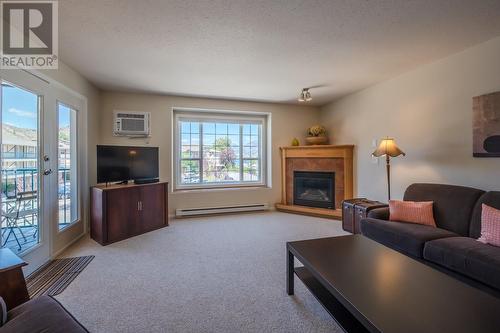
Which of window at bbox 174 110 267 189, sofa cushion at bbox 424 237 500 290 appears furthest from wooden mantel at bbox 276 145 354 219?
sofa cushion at bbox 424 237 500 290

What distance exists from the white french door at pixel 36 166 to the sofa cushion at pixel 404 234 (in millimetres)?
3592

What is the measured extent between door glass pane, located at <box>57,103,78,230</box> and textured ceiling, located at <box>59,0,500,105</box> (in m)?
0.69

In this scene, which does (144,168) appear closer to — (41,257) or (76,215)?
(76,215)

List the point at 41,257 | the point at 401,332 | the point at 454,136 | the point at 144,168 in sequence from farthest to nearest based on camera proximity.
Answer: the point at 144,168, the point at 454,136, the point at 41,257, the point at 401,332

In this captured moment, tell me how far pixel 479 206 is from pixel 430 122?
1224mm

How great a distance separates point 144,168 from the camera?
373 cm

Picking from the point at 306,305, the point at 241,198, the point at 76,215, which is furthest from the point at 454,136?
the point at 76,215

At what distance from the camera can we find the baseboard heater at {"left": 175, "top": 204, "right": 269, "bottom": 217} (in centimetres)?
439

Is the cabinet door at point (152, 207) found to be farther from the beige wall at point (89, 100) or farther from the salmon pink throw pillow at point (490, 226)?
the salmon pink throw pillow at point (490, 226)

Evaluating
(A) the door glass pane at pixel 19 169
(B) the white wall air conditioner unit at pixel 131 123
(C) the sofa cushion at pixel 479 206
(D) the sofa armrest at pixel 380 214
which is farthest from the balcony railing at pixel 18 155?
(C) the sofa cushion at pixel 479 206

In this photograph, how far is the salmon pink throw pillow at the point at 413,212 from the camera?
2.53 m

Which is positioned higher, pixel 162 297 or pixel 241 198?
pixel 241 198

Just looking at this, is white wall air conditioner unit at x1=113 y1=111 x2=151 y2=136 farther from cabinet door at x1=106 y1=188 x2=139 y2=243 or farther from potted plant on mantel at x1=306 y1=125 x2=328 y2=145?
potted plant on mantel at x1=306 y1=125 x2=328 y2=145

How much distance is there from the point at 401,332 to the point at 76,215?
3.90 meters
